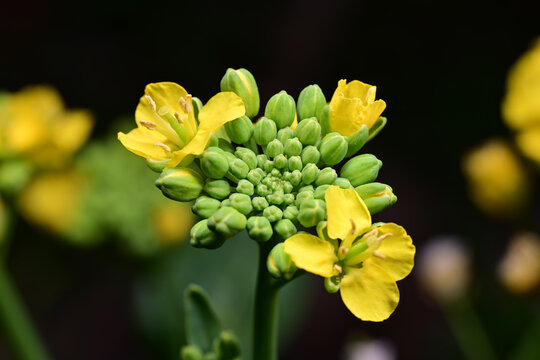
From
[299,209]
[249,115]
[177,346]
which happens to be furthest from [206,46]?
[299,209]

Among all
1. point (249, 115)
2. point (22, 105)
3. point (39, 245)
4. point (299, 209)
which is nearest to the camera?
point (299, 209)

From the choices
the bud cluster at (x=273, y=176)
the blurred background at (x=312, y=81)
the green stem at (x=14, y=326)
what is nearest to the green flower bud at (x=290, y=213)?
the bud cluster at (x=273, y=176)

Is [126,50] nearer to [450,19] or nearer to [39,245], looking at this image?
[39,245]

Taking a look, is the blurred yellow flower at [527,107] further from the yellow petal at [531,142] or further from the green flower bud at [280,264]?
the green flower bud at [280,264]

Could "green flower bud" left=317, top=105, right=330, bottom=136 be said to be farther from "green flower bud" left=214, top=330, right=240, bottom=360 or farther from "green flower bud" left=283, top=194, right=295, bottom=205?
"green flower bud" left=214, top=330, right=240, bottom=360

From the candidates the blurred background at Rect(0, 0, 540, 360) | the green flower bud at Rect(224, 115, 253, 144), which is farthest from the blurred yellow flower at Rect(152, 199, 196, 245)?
the blurred background at Rect(0, 0, 540, 360)

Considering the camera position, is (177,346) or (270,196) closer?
(270,196)

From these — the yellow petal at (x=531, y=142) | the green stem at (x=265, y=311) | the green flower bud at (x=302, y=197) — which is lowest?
the green stem at (x=265, y=311)

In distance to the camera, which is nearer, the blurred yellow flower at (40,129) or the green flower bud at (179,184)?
the green flower bud at (179,184)
